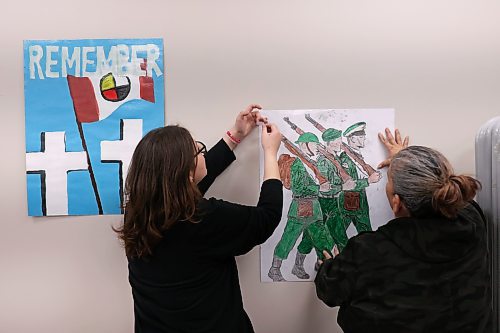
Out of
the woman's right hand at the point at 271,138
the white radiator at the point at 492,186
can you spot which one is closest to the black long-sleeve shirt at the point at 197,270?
the woman's right hand at the point at 271,138

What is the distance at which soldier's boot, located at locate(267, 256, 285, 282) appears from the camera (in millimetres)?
1277

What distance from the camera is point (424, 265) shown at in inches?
36.3

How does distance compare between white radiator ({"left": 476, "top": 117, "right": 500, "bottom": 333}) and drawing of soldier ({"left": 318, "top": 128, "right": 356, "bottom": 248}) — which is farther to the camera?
drawing of soldier ({"left": 318, "top": 128, "right": 356, "bottom": 248})

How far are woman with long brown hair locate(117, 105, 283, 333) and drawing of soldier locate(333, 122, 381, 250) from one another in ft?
1.06

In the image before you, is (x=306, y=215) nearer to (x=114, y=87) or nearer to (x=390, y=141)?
(x=390, y=141)

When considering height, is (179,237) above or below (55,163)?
below

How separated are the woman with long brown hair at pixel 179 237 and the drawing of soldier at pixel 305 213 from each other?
9.2 inches

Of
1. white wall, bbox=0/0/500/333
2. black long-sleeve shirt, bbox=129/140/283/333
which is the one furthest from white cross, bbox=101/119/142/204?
black long-sleeve shirt, bbox=129/140/283/333

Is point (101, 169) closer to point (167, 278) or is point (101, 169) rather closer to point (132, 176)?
point (132, 176)

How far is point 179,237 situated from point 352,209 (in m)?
0.59

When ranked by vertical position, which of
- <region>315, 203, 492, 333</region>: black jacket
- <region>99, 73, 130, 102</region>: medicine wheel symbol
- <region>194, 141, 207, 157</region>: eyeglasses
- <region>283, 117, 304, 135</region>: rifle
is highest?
<region>99, 73, 130, 102</region>: medicine wheel symbol

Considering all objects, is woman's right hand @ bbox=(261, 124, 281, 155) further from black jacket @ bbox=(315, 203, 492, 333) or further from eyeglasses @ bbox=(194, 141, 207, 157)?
black jacket @ bbox=(315, 203, 492, 333)

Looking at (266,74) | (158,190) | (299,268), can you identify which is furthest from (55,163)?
(299,268)

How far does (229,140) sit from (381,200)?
539mm
